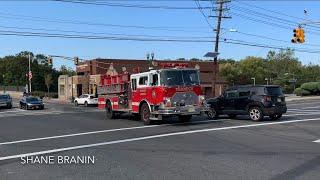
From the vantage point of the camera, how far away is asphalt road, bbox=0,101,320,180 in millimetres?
10227

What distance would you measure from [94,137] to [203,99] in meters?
7.13

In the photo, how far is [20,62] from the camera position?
5989 inches

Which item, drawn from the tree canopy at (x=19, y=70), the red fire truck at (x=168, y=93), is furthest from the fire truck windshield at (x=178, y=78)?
the tree canopy at (x=19, y=70)

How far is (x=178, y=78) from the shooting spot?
22.9 metres

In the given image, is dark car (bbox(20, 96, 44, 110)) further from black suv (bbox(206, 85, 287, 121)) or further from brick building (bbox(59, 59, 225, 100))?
brick building (bbox(59, 59, 225, 100))

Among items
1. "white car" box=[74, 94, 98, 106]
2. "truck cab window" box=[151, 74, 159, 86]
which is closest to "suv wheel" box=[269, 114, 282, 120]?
Answer: "truck cab window" box=[151, 74, 159, 86]

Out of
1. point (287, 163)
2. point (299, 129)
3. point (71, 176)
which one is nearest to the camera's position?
point (71, 176)

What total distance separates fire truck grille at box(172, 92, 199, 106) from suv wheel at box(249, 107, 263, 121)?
10.4 feet

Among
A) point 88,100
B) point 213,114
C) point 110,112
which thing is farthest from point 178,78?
point 88,100

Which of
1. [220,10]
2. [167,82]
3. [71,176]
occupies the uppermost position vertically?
[220,10]

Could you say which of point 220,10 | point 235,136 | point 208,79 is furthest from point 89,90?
point 235,136

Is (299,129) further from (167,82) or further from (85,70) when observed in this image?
(85,70)

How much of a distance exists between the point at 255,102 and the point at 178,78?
4191mm

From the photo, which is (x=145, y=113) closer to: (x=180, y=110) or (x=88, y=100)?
(x=180, y=110)
